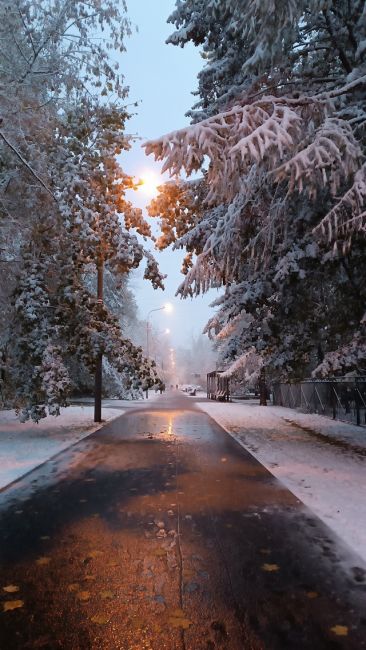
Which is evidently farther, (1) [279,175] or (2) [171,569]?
(1) [279,175]

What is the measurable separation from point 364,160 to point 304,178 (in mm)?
1422

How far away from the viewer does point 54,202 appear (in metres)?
13.3

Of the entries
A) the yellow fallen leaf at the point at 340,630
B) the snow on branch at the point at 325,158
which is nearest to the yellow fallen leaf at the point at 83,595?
the yellow fallen leaf at the point at 340,630

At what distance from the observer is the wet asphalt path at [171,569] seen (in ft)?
11.2

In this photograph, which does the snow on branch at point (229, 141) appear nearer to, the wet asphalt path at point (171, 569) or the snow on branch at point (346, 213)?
the snow on branch at point (346, 213)

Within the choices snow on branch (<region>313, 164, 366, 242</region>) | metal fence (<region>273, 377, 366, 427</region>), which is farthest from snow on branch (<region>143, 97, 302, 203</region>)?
metal fence (<region>273, 377, 366, 427</region>)

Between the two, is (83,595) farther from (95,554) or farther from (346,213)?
(346,213)

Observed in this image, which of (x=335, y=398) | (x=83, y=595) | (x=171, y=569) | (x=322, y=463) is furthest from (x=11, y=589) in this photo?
(x=335, y=398)

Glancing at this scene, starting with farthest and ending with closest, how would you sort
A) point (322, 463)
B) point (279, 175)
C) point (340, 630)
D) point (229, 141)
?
1. point (322, 463)
2. point (229, 141)
3. point (279, 175)
4. point (340, 630)

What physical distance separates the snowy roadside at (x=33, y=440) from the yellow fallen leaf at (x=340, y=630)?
19.2ft

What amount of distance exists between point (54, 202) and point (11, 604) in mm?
10995

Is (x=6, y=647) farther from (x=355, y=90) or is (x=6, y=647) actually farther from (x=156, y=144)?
(x=355, y=90)

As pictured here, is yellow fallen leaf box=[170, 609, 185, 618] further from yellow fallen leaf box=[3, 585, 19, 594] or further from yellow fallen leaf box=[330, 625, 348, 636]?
yellow fallen leaf box=[3, 585, 19, 594]

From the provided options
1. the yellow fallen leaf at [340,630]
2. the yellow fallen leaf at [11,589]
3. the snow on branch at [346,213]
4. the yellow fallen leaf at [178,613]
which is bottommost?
the yellow fallen leaf at [340,630]
